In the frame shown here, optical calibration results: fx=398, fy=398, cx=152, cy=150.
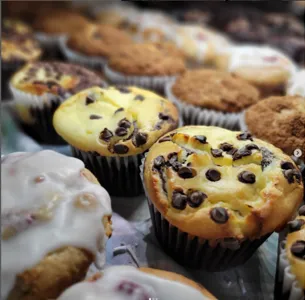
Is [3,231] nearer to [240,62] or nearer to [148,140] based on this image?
[148,140]

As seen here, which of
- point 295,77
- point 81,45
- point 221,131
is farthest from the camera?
point 81,45

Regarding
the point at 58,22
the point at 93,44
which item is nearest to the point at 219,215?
the point at 93,44

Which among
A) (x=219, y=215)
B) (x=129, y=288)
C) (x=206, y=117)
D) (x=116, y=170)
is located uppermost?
(x=219, y=215)

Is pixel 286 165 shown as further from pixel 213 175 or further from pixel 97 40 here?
pixel 97 40

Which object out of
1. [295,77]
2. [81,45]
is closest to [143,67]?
[81,45]

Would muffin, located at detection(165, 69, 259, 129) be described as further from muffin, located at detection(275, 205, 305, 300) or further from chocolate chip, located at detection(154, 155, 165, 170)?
muffin, located at detection(275, 205, 305, 300)

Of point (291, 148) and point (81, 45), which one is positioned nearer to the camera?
point (291, 148)

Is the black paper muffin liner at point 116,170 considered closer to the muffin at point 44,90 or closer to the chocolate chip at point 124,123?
the chocolate chip at point 124,123
